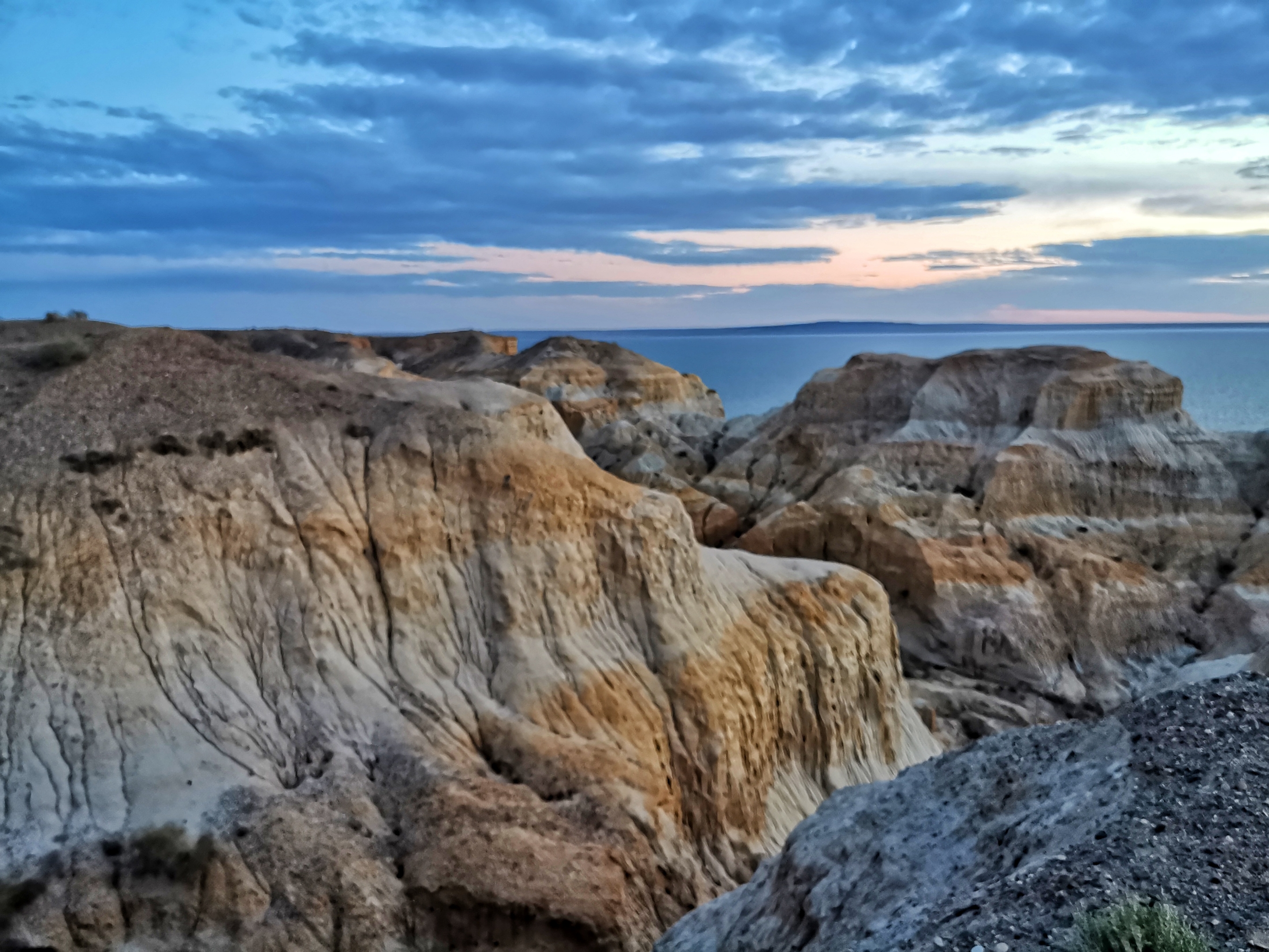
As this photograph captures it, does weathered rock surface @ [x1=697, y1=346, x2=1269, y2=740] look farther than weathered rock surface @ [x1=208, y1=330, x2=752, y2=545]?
No

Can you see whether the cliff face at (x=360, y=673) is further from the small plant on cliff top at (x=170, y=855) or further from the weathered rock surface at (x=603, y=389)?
the weathered rock surface at (x=603, y=389)

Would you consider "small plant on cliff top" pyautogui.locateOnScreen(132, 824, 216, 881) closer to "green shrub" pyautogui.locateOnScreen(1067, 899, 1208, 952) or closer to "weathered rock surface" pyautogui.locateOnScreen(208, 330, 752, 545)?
"green shrub" pyautogui.locateOnScreen(1067, 899, 1208, 952)

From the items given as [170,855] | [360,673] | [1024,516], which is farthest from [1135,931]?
[1024,516]

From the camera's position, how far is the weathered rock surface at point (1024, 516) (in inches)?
1662

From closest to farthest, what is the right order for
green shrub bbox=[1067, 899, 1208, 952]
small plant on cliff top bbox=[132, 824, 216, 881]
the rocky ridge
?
green shrub bbox=[1067, 899, 1208, 952] → small plant on cliff top bbox=[132, 824, 216, 881] → the rocky ridge

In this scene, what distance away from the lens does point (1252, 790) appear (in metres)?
8.69

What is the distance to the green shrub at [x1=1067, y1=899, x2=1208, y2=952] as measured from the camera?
6641 mm

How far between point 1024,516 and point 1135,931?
4477 cm

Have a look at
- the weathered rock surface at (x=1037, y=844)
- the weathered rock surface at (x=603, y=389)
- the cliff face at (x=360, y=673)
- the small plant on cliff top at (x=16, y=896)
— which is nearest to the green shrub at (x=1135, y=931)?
the weathered rock surface at (x=1037, y=844)

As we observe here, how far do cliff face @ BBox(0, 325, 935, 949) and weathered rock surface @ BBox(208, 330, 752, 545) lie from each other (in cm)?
2647

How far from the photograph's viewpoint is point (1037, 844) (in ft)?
29.8

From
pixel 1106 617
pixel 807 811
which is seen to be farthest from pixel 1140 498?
pixel 807 811

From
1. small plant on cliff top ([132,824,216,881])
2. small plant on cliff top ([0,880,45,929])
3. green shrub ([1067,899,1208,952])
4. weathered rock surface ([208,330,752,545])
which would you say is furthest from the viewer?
weathered rock surface ([208,330,752,545])

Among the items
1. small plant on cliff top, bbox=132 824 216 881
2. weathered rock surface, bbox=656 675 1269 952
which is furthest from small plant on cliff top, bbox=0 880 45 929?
weathered rock surface, bbox=656 675 1269 952
